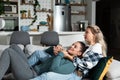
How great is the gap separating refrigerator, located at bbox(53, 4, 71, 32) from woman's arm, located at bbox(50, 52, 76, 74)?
443cm

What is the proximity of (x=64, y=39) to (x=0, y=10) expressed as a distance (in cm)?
195

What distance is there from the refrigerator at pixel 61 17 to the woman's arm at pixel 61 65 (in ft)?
14.5

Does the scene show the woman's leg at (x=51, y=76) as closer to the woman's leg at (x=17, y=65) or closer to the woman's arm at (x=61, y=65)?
the woman's arm at (x=61, y=65)

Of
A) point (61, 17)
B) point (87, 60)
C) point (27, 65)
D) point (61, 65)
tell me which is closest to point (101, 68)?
point (87, 60)

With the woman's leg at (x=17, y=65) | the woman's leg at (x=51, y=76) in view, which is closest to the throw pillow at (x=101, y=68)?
the woman's leg at (x=51, y=76)

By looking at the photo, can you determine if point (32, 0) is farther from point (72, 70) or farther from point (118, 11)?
point (72, 70)

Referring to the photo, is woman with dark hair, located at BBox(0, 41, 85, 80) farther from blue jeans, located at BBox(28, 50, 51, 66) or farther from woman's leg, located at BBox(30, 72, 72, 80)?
blue jeans, located at BBox(28, 50, 51, 66)

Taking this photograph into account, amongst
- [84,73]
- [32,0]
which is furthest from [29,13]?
[84,73]

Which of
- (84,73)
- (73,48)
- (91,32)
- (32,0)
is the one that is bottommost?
(84,73)

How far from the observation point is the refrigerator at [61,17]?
284 inches

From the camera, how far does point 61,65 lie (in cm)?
275

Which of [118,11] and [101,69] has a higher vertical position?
[118,11]

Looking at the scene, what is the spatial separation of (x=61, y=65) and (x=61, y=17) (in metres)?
4.61

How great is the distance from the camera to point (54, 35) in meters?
5.48
